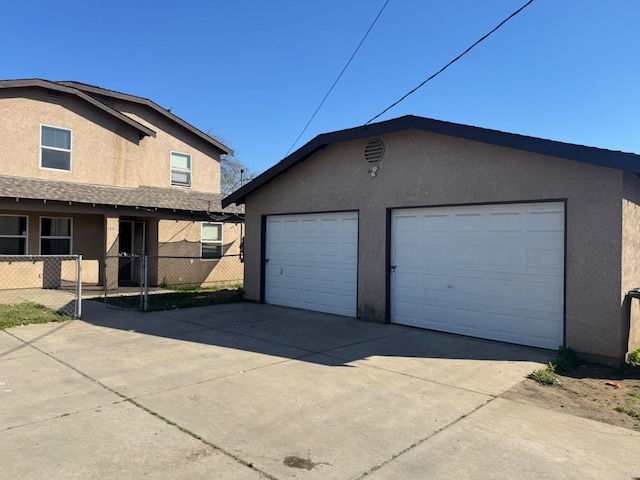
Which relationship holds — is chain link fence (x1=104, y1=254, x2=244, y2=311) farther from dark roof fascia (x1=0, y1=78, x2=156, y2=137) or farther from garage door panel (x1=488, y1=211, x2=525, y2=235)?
garage door panel (x1=488, y1=211, x2=525, y2=235)

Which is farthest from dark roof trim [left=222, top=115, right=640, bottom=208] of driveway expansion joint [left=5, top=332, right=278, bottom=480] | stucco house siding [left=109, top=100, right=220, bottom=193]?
stucco house siding [left=109, top=100, right=220, bottom=193]

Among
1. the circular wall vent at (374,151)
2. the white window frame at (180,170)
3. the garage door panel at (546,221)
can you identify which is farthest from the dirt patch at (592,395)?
the white window frame at (180,170)

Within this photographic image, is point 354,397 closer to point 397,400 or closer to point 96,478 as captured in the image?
point 397,400

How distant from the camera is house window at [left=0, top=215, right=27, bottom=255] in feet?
46.2

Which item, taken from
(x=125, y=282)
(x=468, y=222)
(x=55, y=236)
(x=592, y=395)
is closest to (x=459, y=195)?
(x=468, y=222)

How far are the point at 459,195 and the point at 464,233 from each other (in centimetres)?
70

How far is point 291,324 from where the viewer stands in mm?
9273

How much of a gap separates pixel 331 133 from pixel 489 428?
285 inches

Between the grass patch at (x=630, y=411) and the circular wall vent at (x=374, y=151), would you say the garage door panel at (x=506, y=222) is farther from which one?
the grass patch at (x=630, y=411)

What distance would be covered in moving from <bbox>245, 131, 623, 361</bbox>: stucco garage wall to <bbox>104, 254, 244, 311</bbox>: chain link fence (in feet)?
12.0

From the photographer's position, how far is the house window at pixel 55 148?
559 inches

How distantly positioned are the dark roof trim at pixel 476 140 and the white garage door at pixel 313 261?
151cm

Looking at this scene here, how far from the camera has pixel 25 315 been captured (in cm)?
950

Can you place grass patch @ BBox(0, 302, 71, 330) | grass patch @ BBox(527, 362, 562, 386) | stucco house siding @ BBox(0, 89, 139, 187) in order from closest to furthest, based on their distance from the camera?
grass patch @ BBox(527, 362, 562, 386)
grass patch @ BBox(0, 302, 71, 330)
stucco house siding @ BBox(0, 89, 139, 187)
